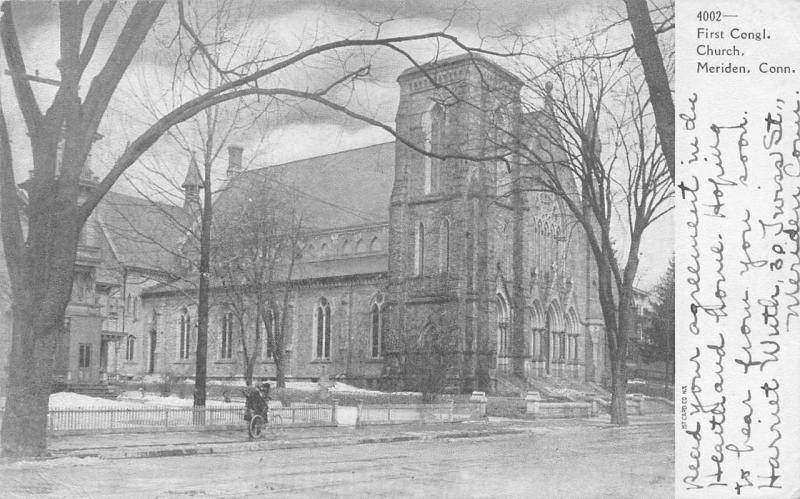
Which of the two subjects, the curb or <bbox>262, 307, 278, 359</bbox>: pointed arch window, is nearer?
the curb

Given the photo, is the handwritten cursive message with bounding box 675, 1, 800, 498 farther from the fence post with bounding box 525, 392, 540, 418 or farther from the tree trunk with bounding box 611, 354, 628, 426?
the fence post with bounding box 525, 392, 540, 418

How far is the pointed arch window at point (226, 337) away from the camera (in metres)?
20.1

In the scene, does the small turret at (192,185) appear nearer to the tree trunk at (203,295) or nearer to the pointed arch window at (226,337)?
the tree trunk at (203,295)

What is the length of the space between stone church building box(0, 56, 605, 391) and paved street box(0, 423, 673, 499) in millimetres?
2501

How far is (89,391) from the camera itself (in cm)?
2058

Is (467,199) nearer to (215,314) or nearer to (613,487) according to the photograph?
(215,314)

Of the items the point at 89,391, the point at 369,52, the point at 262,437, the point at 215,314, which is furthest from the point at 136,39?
the point at 89,391

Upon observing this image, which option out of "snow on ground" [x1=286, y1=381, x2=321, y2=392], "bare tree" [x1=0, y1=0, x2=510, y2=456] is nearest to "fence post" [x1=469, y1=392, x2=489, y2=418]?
"snow on ground" [x1=286, y1=381, x2=321, y2=392]

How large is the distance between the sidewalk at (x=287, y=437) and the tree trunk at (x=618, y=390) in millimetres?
369

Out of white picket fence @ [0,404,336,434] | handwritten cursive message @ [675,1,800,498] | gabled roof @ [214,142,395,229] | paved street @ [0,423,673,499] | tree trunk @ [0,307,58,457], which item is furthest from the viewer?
white picket fence @ [0,404,336,434]

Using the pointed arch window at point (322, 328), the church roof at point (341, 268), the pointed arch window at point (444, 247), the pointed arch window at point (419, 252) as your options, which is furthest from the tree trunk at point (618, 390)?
the pointed arch window at point (322, 328)

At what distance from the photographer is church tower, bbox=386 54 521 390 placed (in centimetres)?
1194

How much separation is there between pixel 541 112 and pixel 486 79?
65.8 inches

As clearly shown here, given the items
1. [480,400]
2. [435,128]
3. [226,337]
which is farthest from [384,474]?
[226,337]
